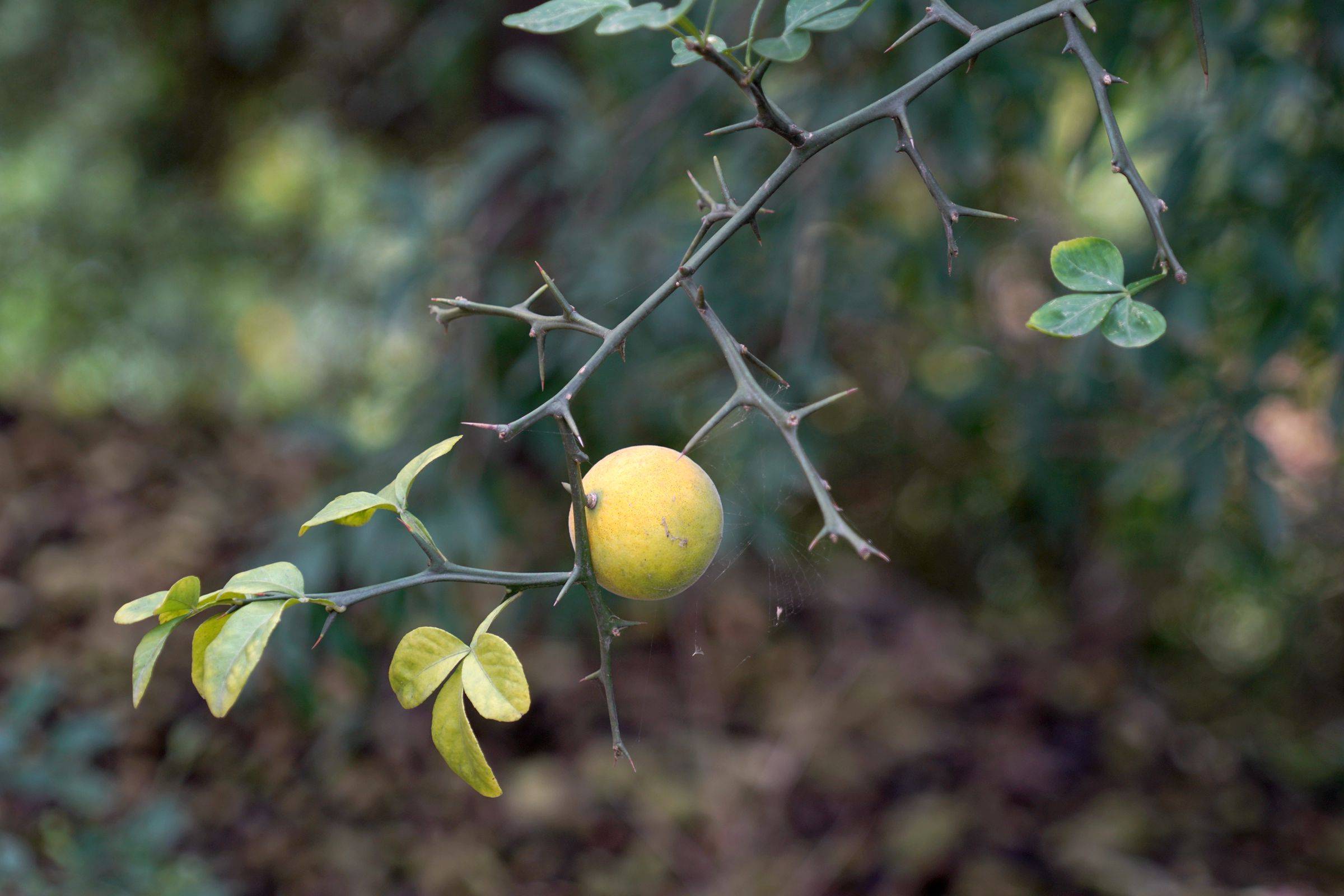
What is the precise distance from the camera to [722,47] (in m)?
0.46

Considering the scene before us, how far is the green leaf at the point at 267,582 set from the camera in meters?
0.46

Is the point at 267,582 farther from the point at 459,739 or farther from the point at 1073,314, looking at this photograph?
the point at 1073,314

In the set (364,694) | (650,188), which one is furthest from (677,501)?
(364,694)

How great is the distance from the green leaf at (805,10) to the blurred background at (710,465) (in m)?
0.37

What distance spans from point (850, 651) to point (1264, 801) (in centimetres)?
98

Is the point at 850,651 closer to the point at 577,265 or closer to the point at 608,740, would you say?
the point at 608,740

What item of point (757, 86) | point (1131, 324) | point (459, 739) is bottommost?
point (459, 739)

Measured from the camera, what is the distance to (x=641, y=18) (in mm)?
443

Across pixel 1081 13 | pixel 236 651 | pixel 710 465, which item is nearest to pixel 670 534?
pixel 236 651

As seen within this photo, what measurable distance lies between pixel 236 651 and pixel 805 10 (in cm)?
42

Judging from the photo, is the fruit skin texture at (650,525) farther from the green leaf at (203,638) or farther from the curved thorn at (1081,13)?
the curved thorn at (1081,13)

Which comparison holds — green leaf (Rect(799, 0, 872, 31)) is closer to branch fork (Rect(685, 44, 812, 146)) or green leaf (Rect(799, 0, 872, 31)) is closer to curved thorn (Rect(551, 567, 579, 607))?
branch fork (Rect(685, 44, 812, 146))

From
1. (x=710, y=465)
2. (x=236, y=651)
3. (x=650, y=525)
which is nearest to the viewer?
(x=236, y=651)

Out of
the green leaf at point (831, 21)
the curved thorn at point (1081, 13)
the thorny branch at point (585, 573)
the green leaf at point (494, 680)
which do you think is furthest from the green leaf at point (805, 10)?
the green leaf at point (494, 680)
